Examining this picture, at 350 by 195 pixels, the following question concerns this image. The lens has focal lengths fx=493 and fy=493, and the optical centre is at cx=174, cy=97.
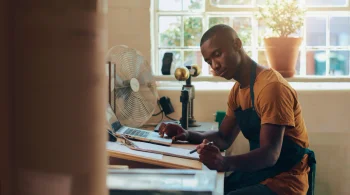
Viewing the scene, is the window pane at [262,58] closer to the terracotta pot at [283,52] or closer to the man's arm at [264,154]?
the terracotta pot at [283,52]

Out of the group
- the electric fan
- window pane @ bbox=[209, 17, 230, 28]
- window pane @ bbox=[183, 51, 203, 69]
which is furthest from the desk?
window pane @ bbox=[209, 17, 230, 28]

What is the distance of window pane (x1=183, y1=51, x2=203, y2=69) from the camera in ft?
10.8

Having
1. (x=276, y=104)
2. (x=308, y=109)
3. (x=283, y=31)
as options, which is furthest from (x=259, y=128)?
(x=283, y=31)

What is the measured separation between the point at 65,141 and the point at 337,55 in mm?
3146

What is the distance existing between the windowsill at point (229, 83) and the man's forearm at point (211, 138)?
74 cm

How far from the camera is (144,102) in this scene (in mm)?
2643

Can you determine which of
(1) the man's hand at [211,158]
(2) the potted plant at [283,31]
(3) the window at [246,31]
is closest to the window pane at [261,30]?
(3) the window at [246,31]

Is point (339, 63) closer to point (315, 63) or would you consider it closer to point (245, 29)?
point (315, 63)

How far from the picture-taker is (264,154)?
1.78 m

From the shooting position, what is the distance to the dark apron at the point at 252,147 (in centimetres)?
196

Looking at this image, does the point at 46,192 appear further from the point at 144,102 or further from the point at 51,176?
the point at 144,102

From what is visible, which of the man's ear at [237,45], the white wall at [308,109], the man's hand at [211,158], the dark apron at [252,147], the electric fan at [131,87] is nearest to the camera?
the man's hand at [211,158]

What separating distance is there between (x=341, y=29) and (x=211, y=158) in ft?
6.41

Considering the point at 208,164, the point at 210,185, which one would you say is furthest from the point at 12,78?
the point at 208,164
